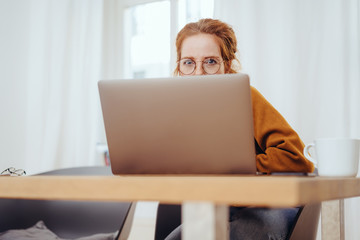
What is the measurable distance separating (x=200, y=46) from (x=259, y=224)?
79cm

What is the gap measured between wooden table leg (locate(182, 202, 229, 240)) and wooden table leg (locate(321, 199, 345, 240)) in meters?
0.43

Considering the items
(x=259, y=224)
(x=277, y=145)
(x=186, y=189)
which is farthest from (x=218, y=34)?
(x=186, y=189)

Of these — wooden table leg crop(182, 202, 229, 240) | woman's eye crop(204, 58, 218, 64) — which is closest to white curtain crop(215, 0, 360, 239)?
woman's eye crop(204, 58, 218, 64)

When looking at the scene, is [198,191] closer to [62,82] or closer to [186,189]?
[186,189]

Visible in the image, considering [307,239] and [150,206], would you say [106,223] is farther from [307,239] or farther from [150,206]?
[150,206]

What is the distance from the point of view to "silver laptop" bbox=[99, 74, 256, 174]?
0.66 m

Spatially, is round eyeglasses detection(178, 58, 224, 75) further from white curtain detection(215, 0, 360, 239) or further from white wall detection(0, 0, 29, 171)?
white wall detection(0, 0, 29, 171)

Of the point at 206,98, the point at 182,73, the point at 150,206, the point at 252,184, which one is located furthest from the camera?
the point at 150,206

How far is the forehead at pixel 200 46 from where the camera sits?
1.45 m

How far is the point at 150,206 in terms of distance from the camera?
2605mm

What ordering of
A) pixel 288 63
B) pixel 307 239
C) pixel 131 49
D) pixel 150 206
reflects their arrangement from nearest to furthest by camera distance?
pixel 307 239 < pixel 288 63 < pixel 150 206 < pixel 131 49

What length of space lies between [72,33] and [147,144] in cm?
229

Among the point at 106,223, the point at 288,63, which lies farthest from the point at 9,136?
the point at 288,63

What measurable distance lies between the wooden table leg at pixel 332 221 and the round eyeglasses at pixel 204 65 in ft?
2.45
